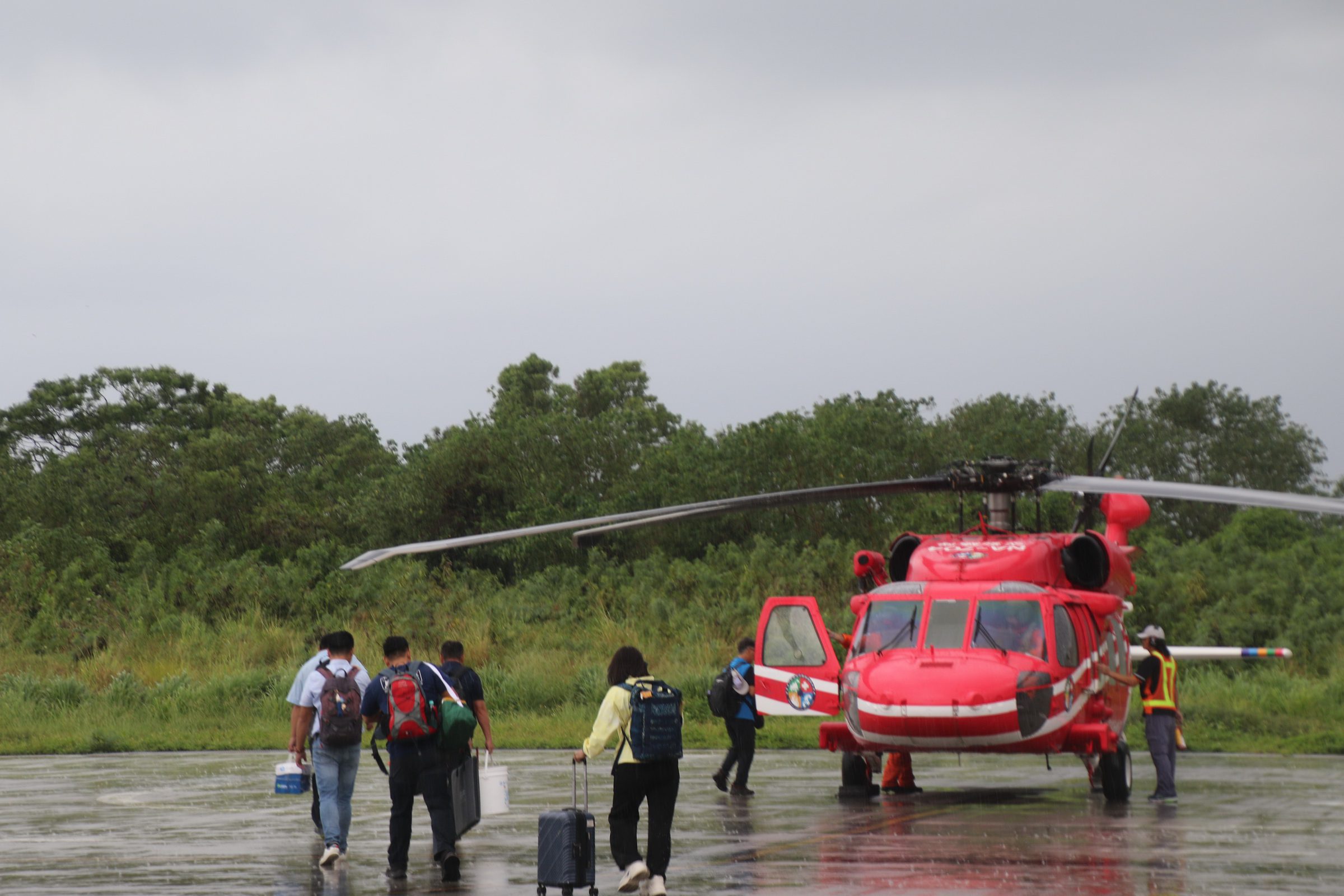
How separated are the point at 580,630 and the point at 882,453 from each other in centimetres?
1125

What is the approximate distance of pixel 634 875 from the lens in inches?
389

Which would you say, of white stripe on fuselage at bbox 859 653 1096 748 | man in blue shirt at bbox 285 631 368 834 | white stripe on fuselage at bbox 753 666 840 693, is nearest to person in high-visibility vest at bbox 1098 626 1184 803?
white stripe on fuselage at bbox 859 653 1096 748

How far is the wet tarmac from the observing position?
10.6 meters

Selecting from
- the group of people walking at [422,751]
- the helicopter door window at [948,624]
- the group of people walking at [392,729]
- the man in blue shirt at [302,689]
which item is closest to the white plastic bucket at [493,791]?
the group of people walking at [392,729]

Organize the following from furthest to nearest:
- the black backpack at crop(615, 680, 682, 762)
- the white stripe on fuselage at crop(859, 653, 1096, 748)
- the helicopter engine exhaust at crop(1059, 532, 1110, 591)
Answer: the helicopter engine exhaust at crop(1059, 532, 1110, 591), the white stripe on fuselage at crop(859, 653, 1096, 748), the black backpack at crop(615, 680, 682, 762)

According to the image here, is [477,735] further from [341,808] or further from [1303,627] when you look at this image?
[1303,627]

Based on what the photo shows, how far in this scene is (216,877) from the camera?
10922 millimetres

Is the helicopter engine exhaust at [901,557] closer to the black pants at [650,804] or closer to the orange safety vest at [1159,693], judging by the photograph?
the orange safety vest at [1159,693]

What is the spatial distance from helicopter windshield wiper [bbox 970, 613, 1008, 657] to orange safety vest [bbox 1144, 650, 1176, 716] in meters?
1.91

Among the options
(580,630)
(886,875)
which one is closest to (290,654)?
(580,630)

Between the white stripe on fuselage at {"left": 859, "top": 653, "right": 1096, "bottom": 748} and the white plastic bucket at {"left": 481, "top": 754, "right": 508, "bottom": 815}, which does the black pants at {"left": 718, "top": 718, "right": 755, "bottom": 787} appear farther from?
the white plastic bucket at {"left": 481, "top": 754, "right": 508, "bottom": 815}

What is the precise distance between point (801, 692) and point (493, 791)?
20.1 feet

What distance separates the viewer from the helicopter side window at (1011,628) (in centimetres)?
1504

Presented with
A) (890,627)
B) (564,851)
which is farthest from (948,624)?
(564,851)
